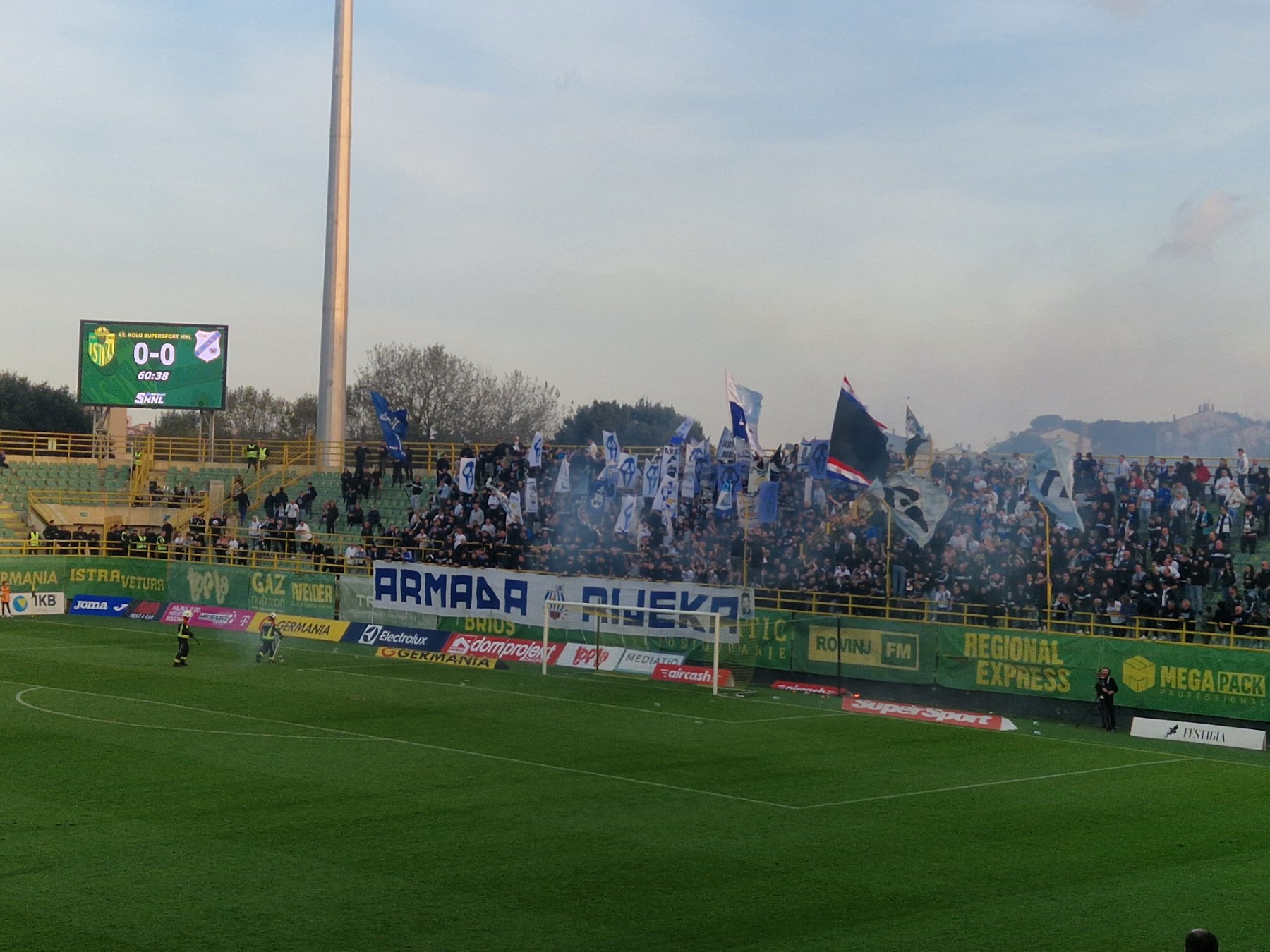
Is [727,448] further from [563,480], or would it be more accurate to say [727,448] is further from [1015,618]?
[1015,618]

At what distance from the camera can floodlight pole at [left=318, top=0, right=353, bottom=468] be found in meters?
60.5

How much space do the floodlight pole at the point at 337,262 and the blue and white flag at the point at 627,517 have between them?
2031cm

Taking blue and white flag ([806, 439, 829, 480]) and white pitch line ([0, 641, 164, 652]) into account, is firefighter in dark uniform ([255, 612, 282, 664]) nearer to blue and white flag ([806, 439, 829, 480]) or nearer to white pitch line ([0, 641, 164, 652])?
white pitch line ([0, 641, 164, 652])

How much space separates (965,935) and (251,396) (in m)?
109

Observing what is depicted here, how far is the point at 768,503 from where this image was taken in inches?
1640

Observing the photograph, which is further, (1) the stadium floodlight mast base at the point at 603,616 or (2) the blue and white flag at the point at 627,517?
(2) the blue and white flag at the point at 627,517

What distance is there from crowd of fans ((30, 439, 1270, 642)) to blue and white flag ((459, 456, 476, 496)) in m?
0.44

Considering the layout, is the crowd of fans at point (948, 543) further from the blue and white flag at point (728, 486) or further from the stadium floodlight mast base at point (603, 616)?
the stadium floodlight mast base at point (603, 616)

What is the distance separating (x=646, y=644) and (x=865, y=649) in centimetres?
656

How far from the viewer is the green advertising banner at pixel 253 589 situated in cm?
4781

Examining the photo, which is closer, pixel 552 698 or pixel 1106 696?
pixel 1106 696

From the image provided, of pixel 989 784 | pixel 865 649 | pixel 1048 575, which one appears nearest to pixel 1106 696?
pixel 1048 575

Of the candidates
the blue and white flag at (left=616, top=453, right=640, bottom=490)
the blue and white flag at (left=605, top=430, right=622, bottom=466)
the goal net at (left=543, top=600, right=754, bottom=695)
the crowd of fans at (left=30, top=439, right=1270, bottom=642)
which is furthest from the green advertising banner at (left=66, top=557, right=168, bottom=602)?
the goal net at (left=543, top=600, right=754, bottom=695)

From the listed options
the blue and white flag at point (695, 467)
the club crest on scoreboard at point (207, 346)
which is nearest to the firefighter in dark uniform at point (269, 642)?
the blue and white flag at point (695, 467)
